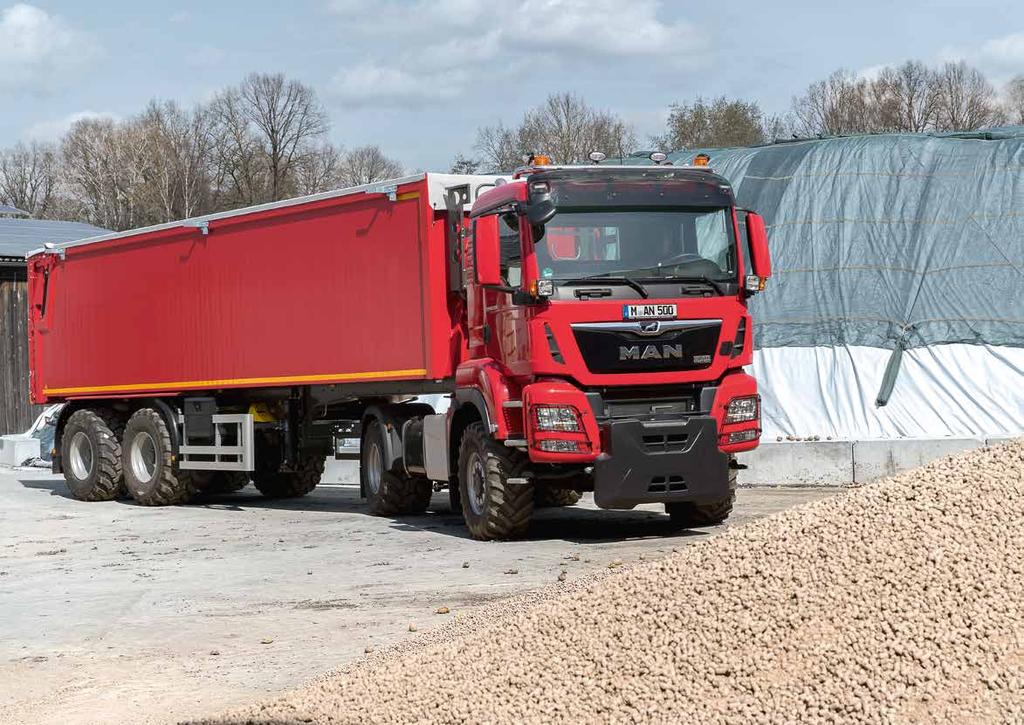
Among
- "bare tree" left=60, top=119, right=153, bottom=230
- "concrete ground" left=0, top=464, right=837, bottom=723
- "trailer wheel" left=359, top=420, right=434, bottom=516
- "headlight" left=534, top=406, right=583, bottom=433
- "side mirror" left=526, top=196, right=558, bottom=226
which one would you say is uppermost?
"bare tree" left=60, top=119, right=153, bottom=230

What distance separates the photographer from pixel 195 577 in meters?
12.3

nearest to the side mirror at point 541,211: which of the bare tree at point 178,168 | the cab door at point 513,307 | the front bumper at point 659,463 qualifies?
the cab door at point 513,307

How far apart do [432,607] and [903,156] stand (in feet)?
59.3

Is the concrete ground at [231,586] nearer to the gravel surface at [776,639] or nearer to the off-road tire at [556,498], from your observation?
the off-road tire at [556,498]

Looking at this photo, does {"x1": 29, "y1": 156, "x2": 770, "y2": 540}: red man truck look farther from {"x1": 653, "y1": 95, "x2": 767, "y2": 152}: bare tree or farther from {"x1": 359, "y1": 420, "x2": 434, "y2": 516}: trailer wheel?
{"x1": 653, "y1": 95, "x2": 767, "y2": 152}: bare tree

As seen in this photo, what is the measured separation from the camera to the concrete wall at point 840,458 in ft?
59.6

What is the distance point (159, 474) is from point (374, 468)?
13.6ft

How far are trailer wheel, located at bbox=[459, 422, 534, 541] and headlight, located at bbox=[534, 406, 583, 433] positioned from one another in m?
0.74

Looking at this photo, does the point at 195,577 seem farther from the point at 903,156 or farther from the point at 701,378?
the point at 903,156

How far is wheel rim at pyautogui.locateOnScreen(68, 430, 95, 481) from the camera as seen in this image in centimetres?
2070

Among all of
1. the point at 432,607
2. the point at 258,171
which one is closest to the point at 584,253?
the point at 432,607

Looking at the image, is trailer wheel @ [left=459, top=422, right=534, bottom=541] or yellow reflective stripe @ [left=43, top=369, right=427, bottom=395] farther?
yellow reflective stripe @ [left=43, top=369, right=427, bottom=395]

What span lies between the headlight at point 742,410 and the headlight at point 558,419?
5.01 feet

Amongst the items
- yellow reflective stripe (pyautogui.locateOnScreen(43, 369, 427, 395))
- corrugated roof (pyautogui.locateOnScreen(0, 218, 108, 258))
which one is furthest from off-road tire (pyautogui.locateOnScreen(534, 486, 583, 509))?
corrugated roof (pyautogui.locateOnScreen(0, 218, 108, 258))
